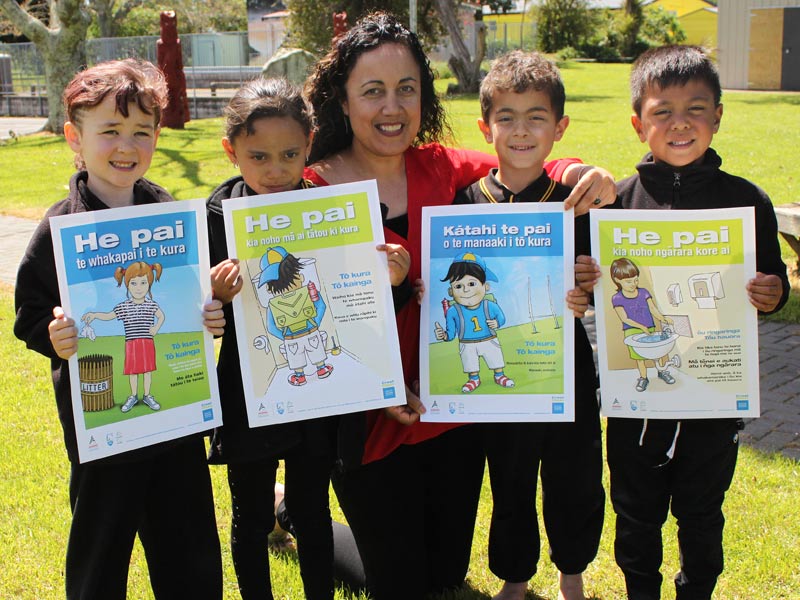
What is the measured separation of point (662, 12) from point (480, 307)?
Result: 179 feet

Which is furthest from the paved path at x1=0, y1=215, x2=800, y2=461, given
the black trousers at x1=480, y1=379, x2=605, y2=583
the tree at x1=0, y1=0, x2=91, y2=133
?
the tree at x1=0, y1=0, x2=91, y2=133

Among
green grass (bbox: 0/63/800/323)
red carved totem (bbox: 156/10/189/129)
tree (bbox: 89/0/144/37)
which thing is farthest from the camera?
tree (bbox: 89/0/144/37)

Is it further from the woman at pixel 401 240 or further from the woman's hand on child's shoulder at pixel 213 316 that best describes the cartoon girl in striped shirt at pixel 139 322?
the woman at pixel 401 240

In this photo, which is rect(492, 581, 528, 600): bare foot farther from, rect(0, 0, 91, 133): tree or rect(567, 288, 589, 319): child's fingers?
rect(0, 0, 91, 133): tree

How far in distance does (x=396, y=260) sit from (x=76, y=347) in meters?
0.95

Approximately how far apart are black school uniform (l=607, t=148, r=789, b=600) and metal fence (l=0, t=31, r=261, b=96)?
964 inches

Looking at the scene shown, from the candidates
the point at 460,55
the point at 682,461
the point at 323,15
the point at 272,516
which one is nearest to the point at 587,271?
the point at 682,461

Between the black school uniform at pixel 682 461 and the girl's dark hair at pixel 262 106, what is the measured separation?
3.63ft

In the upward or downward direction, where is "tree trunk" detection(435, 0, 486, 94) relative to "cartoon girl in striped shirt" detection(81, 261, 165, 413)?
upward

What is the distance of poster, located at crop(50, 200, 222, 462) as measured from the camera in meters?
2.28

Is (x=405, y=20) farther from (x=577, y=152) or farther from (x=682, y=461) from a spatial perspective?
(x=682, y=461)

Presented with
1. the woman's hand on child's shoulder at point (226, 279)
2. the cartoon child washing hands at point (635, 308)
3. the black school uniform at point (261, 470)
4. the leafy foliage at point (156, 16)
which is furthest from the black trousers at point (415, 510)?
the leafy foliage at point (156, 16)

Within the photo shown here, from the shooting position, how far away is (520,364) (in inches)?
103

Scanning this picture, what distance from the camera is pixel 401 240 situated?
2734mm
